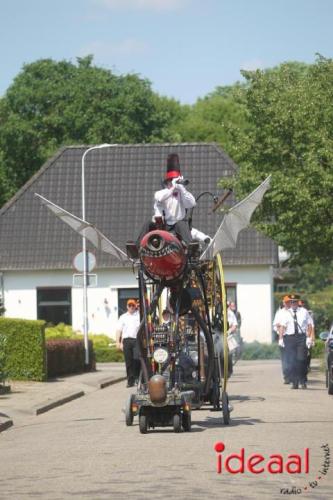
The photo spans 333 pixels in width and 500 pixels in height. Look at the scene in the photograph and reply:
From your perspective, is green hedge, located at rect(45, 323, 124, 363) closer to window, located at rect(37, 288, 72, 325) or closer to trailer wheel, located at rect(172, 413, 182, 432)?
window, located at rect(37, 288, 72, 325)

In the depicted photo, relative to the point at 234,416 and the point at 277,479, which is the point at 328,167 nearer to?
the point at 234,416

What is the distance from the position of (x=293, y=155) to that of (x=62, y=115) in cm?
3315

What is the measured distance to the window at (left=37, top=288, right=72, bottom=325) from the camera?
55500mm

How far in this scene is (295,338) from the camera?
2747 cm

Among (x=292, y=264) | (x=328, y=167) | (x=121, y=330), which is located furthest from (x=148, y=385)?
(x=292, y=264)

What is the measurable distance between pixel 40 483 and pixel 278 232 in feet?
78.7

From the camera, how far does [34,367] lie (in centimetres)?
2891

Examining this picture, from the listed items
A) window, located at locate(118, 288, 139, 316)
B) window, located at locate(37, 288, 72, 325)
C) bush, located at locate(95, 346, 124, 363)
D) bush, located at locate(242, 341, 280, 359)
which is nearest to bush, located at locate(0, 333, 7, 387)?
bush, located at locate(95, 346, 124, 363)

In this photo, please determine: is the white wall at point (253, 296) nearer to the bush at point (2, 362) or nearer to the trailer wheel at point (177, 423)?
the bush at point (2, 362)

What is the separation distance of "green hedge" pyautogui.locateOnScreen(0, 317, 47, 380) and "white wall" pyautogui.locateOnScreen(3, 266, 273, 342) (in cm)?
2605

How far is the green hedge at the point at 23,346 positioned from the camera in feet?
93.8

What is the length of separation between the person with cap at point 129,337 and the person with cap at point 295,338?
307 centimetres

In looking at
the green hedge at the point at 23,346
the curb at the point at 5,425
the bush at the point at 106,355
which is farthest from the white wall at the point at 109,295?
the curb at the point at 5,425

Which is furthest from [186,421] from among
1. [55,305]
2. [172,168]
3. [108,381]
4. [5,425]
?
[55,305]
